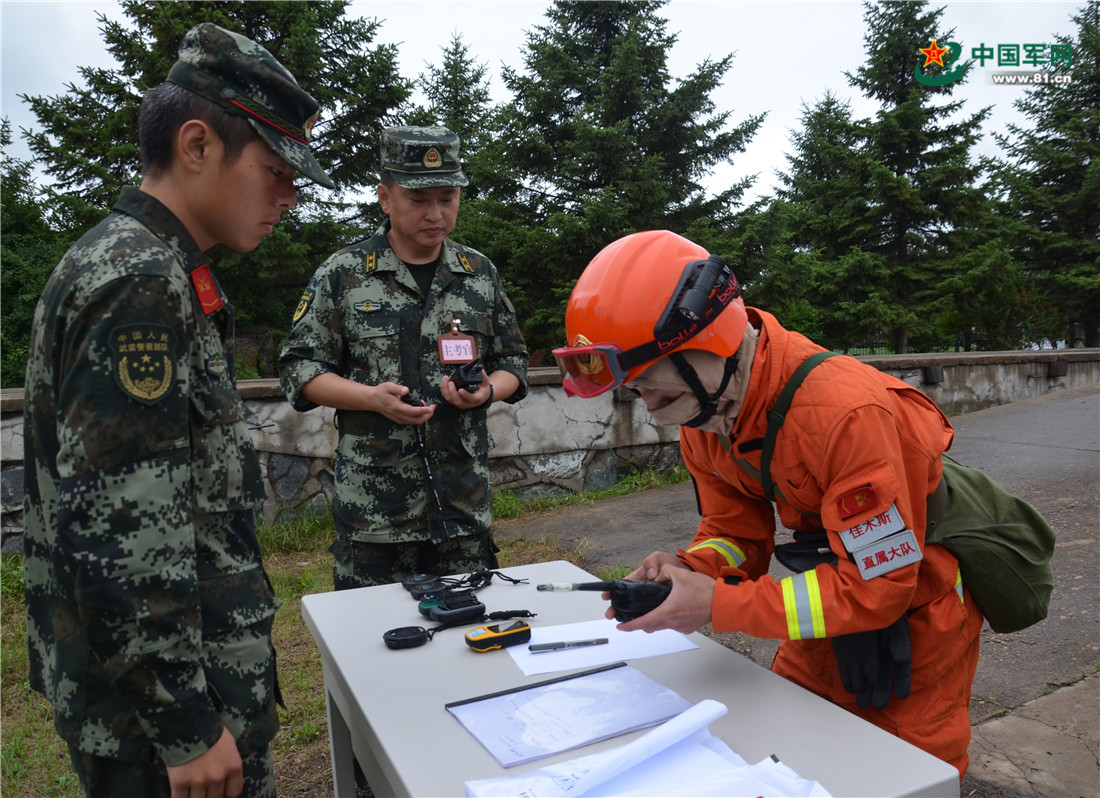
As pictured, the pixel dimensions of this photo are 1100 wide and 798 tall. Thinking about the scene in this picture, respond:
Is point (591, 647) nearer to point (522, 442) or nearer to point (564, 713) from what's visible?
point (564, 713)

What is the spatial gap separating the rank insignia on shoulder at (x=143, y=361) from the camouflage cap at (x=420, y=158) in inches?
58.5

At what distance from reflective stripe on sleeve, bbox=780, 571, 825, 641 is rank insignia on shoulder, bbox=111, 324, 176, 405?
1.09m

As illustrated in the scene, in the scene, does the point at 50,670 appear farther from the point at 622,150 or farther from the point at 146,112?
the point at 622,150

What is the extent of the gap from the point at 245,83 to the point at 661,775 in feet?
4.37

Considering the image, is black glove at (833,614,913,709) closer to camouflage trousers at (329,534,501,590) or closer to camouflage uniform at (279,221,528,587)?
camouflage trousers at (329,534,501,590)

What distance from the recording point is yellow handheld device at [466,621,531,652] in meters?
1.56

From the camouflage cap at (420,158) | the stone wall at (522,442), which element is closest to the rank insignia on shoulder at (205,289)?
the camouflage cap at (420,158)

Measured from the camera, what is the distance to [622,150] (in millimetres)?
8344

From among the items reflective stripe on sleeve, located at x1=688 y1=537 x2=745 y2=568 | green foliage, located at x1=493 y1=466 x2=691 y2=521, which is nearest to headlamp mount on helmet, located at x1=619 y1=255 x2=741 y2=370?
reflective stripe on sleeve, located at x1=688 y1=537 x2=745 y2=568

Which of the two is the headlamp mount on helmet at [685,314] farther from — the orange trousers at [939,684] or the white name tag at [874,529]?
the orange trousers at [939,684]

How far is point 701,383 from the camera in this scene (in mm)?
1463

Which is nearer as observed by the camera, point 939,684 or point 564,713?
point 564,713

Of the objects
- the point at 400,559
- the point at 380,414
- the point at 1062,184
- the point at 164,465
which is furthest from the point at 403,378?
the point at 1062,184

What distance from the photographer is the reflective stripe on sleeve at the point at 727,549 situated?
1722 mm
